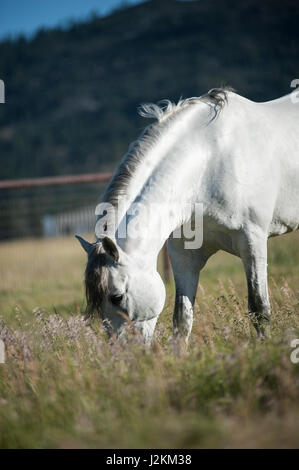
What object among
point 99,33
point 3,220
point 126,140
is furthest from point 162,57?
point 3,220

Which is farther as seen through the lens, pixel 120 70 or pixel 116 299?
pixel 120 70

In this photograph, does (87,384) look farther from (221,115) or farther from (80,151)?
(80,151)

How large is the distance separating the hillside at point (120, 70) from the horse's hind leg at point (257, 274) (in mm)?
68285

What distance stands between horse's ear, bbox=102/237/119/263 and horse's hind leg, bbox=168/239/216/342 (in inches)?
41.2

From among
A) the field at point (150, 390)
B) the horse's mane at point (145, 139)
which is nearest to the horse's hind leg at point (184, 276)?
the field at point (150, 390)

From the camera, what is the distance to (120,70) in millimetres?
126500

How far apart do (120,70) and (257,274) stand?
132 m

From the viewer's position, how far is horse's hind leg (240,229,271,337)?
3.41 m

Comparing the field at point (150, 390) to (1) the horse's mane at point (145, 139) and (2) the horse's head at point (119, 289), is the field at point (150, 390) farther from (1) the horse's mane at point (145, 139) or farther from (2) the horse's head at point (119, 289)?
(1) the horse's mane at point (145, 139)

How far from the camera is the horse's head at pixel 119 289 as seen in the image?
2875 mm

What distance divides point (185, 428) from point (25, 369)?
1.42 m

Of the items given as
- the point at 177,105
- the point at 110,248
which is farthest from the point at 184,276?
the point at 177,105

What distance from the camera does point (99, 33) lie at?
152000 millimetres

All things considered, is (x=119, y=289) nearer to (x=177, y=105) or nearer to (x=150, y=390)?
(x=150, y=390)
